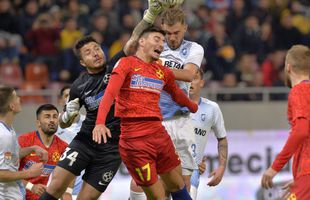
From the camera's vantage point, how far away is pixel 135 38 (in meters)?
8.38

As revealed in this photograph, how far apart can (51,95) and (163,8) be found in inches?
279

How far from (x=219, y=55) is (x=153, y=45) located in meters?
8.59

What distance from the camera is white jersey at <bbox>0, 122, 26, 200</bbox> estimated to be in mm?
8562

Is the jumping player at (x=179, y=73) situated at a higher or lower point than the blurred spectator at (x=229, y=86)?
lower

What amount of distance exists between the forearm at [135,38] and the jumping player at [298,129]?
1563 millimetres

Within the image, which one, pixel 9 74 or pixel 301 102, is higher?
pixel 9 74

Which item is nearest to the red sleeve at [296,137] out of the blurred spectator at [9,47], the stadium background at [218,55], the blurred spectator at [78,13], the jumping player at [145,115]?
the jumping player at [145,115]

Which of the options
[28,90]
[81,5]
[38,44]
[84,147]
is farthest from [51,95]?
[84,147]

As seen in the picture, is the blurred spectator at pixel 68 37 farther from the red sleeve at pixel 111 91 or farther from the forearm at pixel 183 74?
the red sleeve at pixel 111 91

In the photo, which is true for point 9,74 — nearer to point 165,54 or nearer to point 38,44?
point 38,44

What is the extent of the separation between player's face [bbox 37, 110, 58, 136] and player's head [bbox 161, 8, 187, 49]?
1.75 metres

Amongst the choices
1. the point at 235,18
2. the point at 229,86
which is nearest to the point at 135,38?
the point at 229,86

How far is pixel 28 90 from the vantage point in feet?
51.0

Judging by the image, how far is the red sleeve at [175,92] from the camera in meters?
8.23
